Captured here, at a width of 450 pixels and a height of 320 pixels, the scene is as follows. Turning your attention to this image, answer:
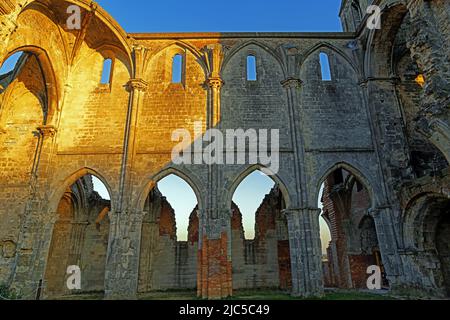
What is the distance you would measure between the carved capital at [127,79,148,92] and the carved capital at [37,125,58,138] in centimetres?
326

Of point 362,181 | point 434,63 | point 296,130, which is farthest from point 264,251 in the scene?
point 434,63

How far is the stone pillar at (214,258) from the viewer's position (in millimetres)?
9016

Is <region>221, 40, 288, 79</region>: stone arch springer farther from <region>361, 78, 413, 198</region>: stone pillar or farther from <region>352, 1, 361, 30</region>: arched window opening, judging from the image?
<region>352, 1, 361, 30</region>: arched window opening

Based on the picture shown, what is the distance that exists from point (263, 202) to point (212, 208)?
5706 mm

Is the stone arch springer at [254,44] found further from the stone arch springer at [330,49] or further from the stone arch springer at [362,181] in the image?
the stone arch springer at [362,181]

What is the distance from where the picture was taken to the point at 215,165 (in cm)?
1031

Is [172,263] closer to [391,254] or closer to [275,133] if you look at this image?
[275,133]

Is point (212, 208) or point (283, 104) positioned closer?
point (212, 208)

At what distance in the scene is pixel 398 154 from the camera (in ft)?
33.2

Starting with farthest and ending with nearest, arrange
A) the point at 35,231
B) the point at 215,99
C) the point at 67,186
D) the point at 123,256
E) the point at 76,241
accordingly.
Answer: the point at 76,241 < the point at 215,99 < the point at 67,186 < the point at 35,231 < the point at 123,256

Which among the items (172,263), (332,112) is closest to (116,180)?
(172,263)

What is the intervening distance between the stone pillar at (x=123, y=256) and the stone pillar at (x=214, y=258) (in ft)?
6.98

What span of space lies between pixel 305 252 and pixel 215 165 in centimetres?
416

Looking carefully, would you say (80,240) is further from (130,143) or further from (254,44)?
(254,44)
